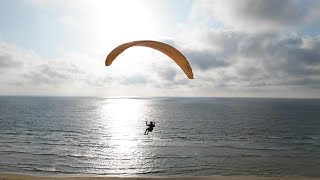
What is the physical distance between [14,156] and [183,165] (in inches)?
1035

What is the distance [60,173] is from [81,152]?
1428 cm

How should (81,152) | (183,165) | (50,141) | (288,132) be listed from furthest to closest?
(288,132) < (50,141) < (81,152) < (183,165)

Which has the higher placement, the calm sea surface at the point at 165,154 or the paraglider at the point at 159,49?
the paraglider at the point at 159,49

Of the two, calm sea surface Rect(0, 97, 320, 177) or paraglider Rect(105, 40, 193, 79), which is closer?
paraglider Rect(105, 40, 193, 79)

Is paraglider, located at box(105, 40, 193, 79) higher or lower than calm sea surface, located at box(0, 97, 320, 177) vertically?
higher

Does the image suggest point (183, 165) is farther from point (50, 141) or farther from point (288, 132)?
point (288, 132)

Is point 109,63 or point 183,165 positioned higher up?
point 109,63

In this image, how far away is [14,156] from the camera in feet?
161

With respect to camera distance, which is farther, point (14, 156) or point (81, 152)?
point (81, 152)

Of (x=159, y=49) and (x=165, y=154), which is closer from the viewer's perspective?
(x=159, y=49)

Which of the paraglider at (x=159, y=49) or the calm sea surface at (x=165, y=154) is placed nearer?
the paraglider at (x=159, y=49)

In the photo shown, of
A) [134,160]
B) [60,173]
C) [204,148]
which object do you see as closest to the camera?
[60,173]

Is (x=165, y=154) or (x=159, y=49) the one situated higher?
(x=159, y=49)

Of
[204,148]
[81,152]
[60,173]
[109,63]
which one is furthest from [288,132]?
[109,63]
